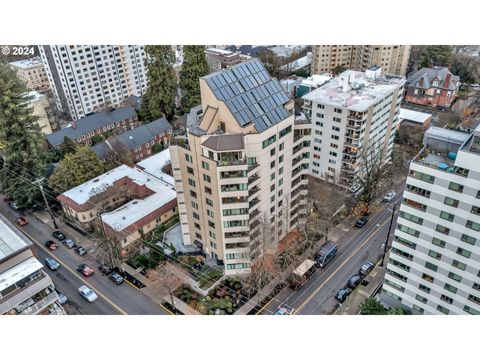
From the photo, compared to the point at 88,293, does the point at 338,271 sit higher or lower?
lower

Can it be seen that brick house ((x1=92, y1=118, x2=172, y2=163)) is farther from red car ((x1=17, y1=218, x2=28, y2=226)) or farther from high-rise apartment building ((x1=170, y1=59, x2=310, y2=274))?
high-rise apartment building ((x1=170, y1=59, x2=310, y2=274))

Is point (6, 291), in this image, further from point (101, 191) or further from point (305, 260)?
point (305, 260)

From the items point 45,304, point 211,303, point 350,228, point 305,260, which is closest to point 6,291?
point 45,304

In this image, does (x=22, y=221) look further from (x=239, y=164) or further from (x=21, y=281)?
(x=239, y=164)

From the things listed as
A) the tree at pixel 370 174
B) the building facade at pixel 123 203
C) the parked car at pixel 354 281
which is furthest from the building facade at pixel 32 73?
the parked car at pixel 354 281

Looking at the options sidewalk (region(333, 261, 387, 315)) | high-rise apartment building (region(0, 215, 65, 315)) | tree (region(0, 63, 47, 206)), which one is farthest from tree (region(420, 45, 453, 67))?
high-rise apartment building (region(0, 215, 65, 315))

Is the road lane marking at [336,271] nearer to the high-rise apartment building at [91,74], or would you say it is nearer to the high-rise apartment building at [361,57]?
the high-rise apartment building at [361,57]

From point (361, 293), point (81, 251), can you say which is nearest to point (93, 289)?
point (81, 251)

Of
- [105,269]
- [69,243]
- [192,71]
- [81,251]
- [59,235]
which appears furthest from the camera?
[192,71]
